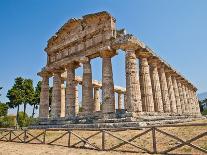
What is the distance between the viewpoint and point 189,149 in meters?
9.78

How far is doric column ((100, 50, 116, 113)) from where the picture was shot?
23.2 m

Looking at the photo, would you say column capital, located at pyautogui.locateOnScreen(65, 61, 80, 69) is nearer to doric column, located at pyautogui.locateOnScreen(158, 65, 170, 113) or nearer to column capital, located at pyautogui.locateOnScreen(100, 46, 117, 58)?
column capital, located at pyautogui.locateOnScreen(100, 46, 117, 58)

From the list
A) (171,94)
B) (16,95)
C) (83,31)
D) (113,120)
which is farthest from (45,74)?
(16,95)

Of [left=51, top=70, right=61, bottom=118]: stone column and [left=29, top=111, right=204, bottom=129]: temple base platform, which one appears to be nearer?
[left=29, top=111, right=204, bottom=129]: temple base platform

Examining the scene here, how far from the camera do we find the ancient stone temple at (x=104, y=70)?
22.6m

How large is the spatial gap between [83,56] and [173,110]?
49.2 feet

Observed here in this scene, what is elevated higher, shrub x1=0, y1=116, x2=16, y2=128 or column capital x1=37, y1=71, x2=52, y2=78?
column capital x1=37, y1=71, x2=52, y2=78

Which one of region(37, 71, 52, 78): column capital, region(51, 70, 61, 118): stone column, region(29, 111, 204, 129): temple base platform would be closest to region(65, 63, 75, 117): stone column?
region(29, 111, 204, 129): temple base platform

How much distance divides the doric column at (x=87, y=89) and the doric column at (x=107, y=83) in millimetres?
2596

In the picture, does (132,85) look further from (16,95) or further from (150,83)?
(16,95)

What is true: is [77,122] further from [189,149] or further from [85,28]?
[189,149]

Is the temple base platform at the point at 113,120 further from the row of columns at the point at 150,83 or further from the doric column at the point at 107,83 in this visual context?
the row of columns at the point at 150,83

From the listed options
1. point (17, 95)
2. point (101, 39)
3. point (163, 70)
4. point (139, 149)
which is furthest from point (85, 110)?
point (17, 95)

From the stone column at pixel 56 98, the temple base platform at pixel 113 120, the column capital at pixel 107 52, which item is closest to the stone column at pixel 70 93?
the temple base platform at pixel 113 120
